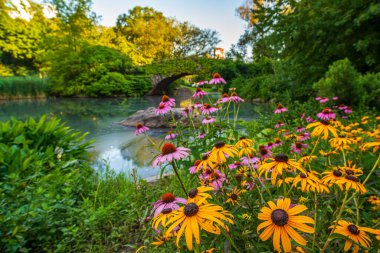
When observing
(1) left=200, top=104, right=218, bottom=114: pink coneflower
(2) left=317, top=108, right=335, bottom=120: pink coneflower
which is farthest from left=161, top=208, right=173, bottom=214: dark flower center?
(2) left=317, top=108, right=335, bottom=120: pink coneflower

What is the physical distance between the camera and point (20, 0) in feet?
26.7

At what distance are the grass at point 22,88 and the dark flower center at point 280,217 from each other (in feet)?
51.0

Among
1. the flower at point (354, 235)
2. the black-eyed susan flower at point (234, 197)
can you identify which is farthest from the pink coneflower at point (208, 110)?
the flower at point (354, 235)

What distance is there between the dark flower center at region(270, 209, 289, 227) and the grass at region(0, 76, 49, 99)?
15536 mm

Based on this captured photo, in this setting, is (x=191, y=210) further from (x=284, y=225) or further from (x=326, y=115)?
(x=326, y=115)

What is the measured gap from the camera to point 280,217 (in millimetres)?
568

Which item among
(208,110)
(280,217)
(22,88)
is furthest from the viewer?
(22,88)

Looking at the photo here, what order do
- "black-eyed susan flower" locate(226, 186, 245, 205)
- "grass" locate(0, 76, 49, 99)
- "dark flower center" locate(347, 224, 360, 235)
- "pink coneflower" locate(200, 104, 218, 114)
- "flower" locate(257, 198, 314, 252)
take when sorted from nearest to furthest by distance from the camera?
"flower" locate(257, 198, 314, 252)
"dark flower center" locate(347, 224, 360, 235)
"black-eyed susan flower" locate(226, 186, 245, 205)
"pink coneflower" locate(200, 104, 218, 114)
"grass" locate(0, 76, 49, 99)

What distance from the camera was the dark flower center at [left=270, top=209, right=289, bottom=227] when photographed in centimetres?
56

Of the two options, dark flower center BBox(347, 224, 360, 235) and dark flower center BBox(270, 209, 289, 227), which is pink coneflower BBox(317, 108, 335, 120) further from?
dark flower center BBox(270, 209, 289, 227)

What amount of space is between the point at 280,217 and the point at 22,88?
52.9 ft

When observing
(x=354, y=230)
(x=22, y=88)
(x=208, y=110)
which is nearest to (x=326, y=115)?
(x=208, y=110)

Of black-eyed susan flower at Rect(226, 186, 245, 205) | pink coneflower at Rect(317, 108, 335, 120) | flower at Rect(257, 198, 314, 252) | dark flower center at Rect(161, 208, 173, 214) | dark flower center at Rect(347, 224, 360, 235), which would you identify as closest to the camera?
flower at Rect(257, 198, 314, 252)

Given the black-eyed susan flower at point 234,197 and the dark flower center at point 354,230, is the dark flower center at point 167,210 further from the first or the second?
the dark flower center at point 354,230
